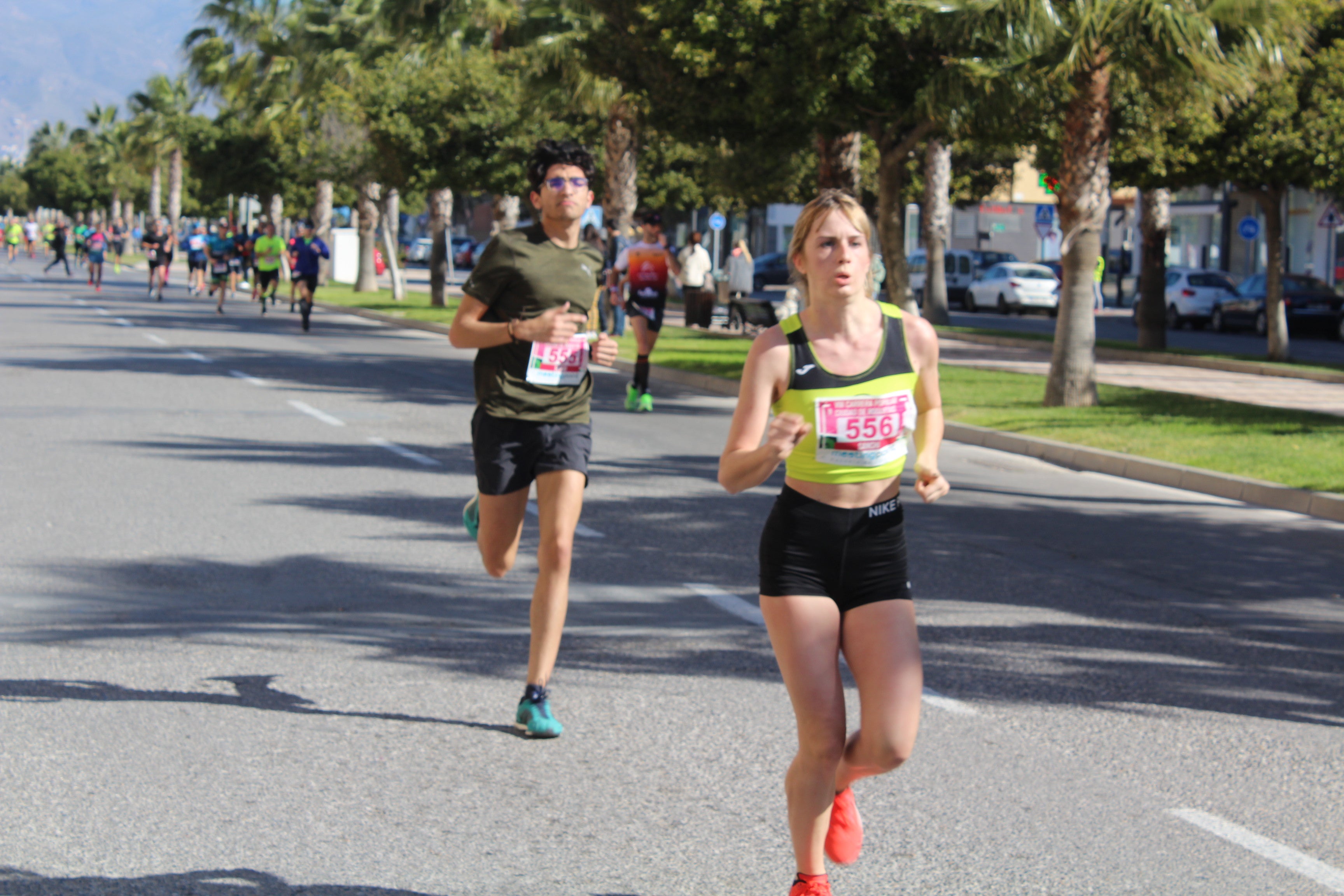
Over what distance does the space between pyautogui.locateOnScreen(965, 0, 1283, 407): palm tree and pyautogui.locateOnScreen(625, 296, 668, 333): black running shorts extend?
14.2 ft

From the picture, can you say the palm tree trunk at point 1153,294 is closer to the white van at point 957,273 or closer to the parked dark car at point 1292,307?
the parked dark car at point 1292,307

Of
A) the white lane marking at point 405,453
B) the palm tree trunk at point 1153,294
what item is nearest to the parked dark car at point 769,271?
the palm tree trunk at point 1153,294

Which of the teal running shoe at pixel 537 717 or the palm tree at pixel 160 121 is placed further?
the palm tree at pixel 160 121

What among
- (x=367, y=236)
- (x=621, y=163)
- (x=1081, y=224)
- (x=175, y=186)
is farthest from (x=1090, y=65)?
(x=175, y=186)

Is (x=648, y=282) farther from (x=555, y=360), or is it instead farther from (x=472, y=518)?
(x=555, y=360)

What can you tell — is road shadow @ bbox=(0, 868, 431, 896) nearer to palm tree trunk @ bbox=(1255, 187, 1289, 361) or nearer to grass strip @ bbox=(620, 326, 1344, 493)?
grass strip @ bbox=(620, 326, 1344, 493)

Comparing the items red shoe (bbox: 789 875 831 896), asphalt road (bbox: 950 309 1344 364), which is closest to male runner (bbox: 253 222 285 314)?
asphalt road (bbox: 950 309 1344 364)

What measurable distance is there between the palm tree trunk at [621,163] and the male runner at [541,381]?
23833mm

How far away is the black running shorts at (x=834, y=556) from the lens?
3.68m

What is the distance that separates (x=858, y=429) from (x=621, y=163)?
26.3 m

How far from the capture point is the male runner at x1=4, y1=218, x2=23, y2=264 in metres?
77.9

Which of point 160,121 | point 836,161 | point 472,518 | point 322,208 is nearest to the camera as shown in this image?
point 472,518

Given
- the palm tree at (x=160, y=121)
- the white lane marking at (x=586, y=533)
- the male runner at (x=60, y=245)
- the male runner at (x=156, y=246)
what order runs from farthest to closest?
the palm tree at (x=160, y=121) → the male runner at (x=60, y=245) → the male runner at (x=156, y=246) → the white lane marking at (x=586, y=533)

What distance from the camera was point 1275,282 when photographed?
26391 millimetres
